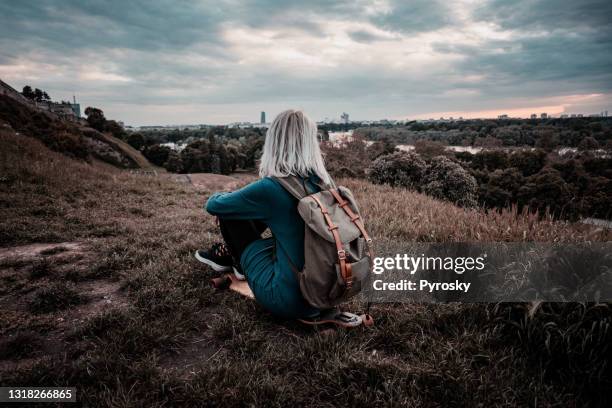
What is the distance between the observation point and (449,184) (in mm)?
15117

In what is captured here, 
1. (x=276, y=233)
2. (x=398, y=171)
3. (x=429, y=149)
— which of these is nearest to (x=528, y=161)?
(x=429, y=149)

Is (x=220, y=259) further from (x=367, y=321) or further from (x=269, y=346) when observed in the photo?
(x=367, y=321)

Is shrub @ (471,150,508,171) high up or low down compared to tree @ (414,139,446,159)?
down

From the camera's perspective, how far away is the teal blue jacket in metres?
2.70

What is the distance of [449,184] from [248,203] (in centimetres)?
1424

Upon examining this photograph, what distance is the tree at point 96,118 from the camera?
53031 millimetres

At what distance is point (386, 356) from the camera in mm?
2678

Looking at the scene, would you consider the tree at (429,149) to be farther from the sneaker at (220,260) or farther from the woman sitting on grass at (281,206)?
the woman sitting on grass at (281,206)

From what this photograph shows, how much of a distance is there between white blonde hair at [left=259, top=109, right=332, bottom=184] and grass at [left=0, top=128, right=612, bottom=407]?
1412 mm

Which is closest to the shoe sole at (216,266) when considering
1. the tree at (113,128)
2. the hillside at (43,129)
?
the hillside at (43,129)

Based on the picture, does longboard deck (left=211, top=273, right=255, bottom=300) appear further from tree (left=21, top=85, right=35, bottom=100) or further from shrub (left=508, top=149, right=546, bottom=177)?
tree (left=21, top=85, right=35, bottom=100)

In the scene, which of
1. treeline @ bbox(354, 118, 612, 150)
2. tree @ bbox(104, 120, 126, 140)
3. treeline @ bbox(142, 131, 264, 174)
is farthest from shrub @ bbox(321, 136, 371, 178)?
tree @ bbox(104, 120, 126, 140)

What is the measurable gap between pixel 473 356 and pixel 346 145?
74.0 ft

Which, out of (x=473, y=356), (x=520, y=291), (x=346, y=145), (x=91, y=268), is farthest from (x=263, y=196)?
(x=346, y=145)
